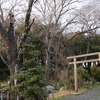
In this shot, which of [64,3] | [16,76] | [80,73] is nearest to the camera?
[16,76]

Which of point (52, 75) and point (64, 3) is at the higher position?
point (64, 3)

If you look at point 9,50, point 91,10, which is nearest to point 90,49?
point 91,10

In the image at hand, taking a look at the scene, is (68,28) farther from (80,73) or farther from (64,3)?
(80,73)

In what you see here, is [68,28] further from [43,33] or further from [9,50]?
[9,50]

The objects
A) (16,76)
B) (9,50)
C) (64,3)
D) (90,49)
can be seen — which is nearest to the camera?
(16,76)

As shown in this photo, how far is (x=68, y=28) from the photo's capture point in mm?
14219

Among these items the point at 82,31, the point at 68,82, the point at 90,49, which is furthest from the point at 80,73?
the point at 90,49

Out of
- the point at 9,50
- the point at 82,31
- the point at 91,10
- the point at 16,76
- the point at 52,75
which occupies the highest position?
the point at 91,10

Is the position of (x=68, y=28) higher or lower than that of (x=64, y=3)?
lower

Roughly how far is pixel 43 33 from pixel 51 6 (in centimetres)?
205

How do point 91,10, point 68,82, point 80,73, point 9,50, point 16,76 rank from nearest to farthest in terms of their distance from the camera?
1. point 16,76
2. point 9,50
3. point 68,82
4. point 80,73
5. point 91,10

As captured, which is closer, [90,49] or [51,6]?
[51,6]

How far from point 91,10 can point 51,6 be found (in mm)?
2971

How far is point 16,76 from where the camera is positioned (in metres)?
4.41
